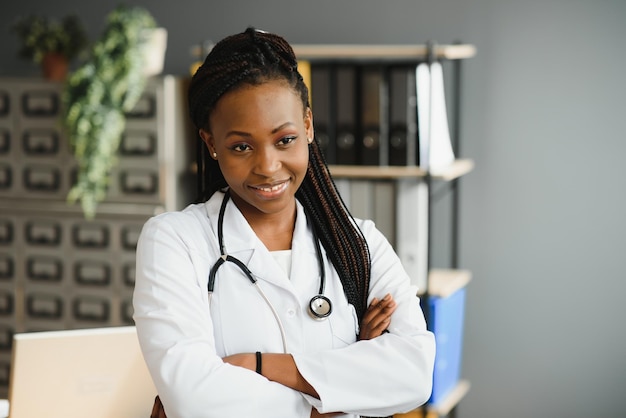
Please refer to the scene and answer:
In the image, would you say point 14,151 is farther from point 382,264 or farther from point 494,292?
point 382,264

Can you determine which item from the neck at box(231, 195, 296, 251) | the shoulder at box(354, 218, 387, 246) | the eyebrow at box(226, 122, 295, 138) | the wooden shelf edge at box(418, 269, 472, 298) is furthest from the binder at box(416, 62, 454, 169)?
the eyebrow at box(226, 122, 295, 138)

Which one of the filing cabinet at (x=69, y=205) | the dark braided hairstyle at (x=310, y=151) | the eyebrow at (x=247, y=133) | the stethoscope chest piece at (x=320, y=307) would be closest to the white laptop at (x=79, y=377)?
the dark braided hairstyle at (x=310, y=151)

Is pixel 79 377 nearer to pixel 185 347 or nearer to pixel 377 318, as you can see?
pixel 185 347

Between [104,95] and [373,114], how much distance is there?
109cm

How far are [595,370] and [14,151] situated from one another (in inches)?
101

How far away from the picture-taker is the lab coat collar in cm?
144

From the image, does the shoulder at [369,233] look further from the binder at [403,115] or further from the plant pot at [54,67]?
the plant pot at [54,67]

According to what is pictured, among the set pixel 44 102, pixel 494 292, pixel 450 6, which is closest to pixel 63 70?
pixel 44 102

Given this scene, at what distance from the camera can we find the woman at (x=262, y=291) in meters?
1.36

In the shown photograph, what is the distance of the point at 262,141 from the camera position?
54.0 inches

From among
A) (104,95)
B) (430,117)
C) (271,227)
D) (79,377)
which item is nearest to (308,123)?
(271,227)

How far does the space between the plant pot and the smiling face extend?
95.0 inches

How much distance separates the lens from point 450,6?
3473 millimetres

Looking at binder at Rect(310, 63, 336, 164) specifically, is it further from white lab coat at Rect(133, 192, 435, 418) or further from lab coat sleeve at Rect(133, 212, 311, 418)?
lab coat sleeve at Rect(133, 212, 311, 418)
